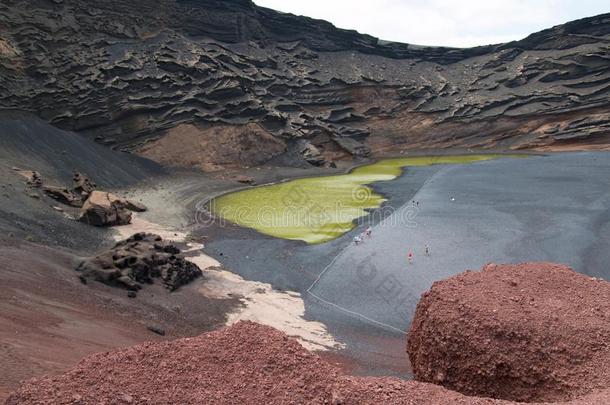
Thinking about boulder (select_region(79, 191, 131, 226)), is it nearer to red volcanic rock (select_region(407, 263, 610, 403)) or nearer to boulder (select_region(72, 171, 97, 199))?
boulder (select_region(72, 171, 97, 199))

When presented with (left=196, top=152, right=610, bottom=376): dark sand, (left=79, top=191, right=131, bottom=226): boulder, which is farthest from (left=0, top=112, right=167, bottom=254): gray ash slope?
(left=196, top=152, right=610, bottom=376): dark sand

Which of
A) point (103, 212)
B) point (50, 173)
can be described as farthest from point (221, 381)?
point (50, 173)

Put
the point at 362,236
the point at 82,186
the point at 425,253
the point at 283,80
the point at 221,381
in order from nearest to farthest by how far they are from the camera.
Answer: the point at 221,381
the point at 425,253
the point at 362,236
the point at 82,186
the point at 283,80

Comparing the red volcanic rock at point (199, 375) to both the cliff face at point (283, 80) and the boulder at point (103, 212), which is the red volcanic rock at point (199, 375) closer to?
the boulder at point (103, 212)

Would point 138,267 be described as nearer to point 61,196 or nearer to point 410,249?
point 410,249

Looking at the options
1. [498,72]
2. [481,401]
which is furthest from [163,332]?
[498,72]

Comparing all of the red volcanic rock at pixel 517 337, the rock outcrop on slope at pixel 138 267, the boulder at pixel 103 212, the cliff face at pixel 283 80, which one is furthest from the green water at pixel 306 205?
the red volcanic rock at pixel 517 337

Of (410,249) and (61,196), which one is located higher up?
(61,196)
